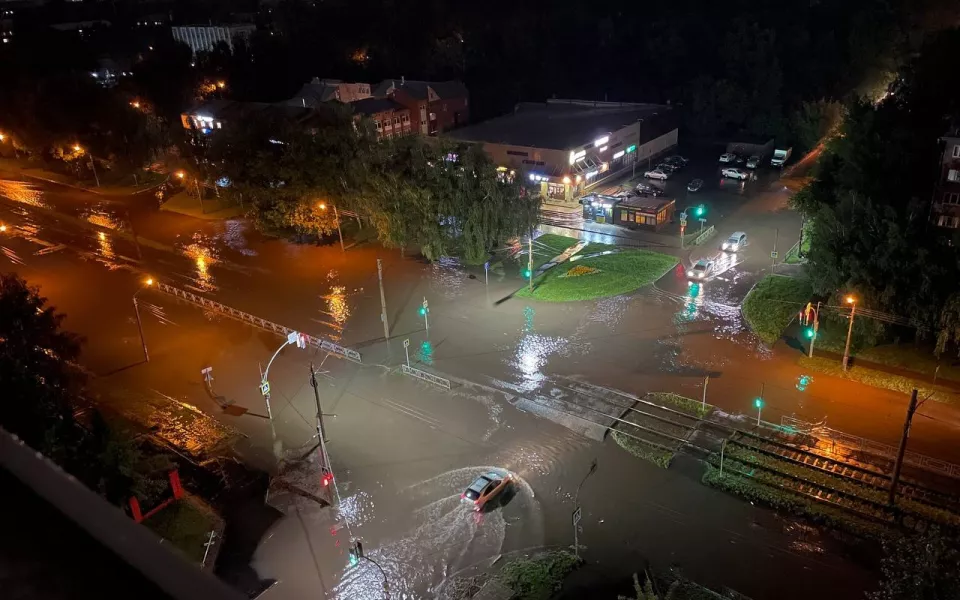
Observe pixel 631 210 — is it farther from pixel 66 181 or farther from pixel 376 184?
pixel 66 181

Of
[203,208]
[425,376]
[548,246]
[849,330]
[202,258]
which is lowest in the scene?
[425,376]

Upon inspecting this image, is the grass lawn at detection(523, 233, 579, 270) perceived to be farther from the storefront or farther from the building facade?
the building facade

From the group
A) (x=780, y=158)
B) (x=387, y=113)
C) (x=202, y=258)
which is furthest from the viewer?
(x=387, y=113)

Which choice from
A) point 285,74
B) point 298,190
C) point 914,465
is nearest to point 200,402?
point 298,190

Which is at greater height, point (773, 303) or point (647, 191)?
point (647, 191)

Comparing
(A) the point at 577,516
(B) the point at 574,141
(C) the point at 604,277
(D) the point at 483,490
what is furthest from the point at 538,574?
(B) the point at 574,141

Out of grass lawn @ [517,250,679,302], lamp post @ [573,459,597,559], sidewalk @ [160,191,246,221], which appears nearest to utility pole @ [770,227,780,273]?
grass lawn @ [517,250,679,302]
